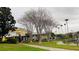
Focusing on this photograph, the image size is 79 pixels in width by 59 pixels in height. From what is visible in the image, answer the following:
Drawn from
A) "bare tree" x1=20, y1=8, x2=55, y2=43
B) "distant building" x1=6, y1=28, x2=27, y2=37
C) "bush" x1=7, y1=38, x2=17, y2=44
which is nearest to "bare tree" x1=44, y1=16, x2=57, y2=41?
"bare tree" x1=20, y1=8, x2=55, y2=43

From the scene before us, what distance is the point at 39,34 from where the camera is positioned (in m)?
21.1

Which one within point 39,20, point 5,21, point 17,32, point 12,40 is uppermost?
point 39,20

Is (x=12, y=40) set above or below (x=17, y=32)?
below

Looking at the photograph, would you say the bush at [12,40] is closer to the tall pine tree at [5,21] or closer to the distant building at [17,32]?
the distant building at [17,32]

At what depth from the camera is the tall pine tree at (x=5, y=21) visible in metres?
20.0

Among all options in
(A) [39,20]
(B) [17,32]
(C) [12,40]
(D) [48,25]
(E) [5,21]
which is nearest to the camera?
(C) [12,40]

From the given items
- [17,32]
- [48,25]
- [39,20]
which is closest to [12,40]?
[17,32]

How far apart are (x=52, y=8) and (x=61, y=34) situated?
3929mm

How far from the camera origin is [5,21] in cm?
2139

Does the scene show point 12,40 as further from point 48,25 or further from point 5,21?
point 48,25

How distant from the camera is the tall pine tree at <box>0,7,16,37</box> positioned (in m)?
20.0

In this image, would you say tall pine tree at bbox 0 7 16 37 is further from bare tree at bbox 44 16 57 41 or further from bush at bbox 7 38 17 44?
bare tree at bbox 44 16 57 41
